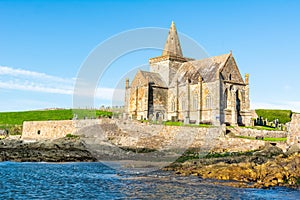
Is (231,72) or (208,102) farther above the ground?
(231,72)

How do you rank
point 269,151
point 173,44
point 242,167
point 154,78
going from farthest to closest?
point 173,44, point 154,78, point 269,151, point 242,167

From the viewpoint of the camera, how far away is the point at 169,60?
202ft

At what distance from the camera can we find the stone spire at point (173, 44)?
63.4 m

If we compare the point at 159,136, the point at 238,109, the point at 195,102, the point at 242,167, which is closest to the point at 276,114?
the point at 238,109

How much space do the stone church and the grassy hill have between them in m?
13.5

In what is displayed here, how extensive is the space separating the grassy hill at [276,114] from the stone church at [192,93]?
13.5 meters

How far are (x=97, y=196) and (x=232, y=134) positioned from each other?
88.1ft

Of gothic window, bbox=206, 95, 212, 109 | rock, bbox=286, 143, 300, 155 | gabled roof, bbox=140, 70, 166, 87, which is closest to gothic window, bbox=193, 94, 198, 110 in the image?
gothic window, bbox=206, 95, 212, 109

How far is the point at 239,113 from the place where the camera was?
52.6m

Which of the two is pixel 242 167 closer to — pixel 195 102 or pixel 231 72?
pixel 195 102

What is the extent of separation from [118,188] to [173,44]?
47.4 metres

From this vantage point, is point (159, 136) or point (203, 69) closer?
point (159, 136)

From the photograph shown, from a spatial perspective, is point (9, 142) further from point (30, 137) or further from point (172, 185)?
point (172, 185)

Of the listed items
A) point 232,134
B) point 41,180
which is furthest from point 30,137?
point 41,180
